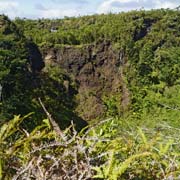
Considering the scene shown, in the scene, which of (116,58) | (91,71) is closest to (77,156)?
(91,71)

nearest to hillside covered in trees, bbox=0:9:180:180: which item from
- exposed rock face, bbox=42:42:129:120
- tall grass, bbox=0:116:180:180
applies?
exposed rock face, bbox=42:42:129:120

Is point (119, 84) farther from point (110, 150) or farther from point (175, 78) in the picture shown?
point (110, 150)

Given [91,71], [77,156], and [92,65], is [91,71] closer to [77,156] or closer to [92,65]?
[92,65]

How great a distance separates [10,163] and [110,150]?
0.30 metres

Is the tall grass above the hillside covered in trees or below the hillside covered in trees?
above

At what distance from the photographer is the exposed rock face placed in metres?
36.2

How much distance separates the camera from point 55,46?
36.7 m

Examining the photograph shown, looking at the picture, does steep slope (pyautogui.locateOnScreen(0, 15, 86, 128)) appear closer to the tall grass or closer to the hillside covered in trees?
the hillside covered in trees

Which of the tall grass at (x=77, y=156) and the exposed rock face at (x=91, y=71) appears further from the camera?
the exposed rock face at (x=91, y=71)

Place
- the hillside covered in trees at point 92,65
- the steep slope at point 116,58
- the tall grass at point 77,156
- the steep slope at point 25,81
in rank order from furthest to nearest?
the steep slope at point 116,58, the hillside covered in trees at point 92,65, the steep slope at point 25,81, the tall grass at point 77,156

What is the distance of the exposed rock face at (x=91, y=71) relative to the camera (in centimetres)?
3622

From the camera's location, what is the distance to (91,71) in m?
36.6

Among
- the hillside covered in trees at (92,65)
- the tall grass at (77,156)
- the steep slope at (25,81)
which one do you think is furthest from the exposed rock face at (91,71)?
the tall grass at (77,156)

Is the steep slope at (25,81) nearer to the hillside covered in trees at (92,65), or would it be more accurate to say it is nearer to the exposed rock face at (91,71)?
A: the hillside covered in trees at (92,65)
